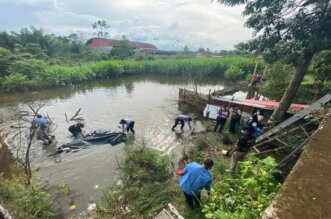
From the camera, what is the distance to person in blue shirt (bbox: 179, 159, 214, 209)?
18.6 feet

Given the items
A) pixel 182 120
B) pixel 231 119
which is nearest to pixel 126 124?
pixel 182 120

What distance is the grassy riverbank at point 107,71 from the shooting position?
2586cm

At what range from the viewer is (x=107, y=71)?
34.3 meters

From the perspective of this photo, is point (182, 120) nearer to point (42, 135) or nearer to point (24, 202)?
point (42, 135)

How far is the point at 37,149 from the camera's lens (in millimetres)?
11859

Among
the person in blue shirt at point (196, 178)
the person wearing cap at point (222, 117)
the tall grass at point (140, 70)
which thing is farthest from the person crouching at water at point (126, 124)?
the tall grass at point (140, 70)

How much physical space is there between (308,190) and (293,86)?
29.0ft

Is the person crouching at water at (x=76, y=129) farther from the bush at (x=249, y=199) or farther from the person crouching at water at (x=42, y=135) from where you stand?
the bush at (x=249, y=199)

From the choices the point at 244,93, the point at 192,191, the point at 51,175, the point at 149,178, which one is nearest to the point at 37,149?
the point at 51,175

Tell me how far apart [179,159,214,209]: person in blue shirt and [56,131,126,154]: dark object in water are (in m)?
6.87

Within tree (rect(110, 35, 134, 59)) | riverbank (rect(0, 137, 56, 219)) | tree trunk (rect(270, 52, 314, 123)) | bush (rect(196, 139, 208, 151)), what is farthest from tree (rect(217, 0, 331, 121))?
tree (rect(110, 35, 134, 59))

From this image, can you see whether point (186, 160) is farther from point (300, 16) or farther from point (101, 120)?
point (101, 120)

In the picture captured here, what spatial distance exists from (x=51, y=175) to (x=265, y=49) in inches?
385

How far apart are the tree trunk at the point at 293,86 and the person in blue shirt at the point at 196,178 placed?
261 inches
